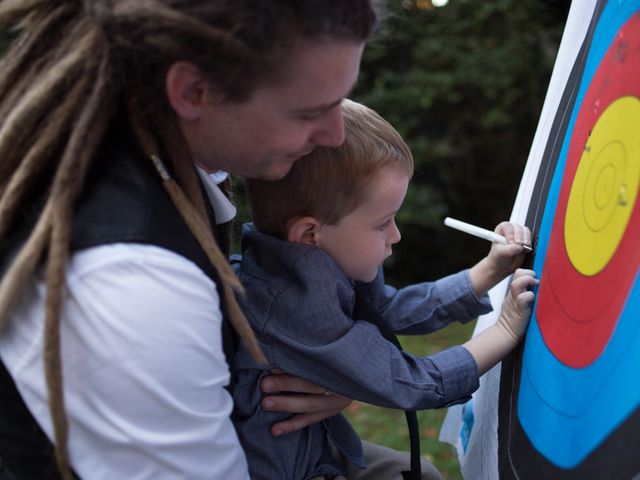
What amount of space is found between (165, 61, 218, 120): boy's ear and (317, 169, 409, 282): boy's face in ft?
1.46

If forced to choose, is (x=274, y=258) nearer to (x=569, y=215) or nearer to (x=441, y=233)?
(x=569, y=215)

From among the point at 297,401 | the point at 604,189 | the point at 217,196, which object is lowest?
the point at 297,401

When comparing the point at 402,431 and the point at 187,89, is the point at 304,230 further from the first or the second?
the point at 402,431

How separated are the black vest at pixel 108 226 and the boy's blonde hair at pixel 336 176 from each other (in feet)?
1.10

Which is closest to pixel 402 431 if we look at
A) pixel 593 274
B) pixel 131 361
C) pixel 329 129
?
pixel 593 274

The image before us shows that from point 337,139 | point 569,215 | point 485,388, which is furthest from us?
point 485,388

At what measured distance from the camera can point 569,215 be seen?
1.36 metres

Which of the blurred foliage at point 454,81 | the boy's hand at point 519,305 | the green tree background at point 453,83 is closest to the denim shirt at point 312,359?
the boy's hand at point 519,305

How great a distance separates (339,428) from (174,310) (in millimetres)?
667

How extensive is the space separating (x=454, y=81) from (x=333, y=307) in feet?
12.3

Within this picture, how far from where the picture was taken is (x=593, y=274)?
3.94ft

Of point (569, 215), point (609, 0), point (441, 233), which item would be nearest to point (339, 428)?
point (569, 215)

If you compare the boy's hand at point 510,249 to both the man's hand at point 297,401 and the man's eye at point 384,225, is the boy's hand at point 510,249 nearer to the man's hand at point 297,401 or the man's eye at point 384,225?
the man's eye at point 384,225

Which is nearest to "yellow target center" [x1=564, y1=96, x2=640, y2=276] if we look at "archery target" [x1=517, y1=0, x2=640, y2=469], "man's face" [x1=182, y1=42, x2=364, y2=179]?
"archery target" [x1=517, y1=0, x2=640, y2=469]
